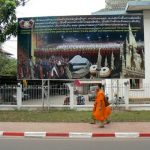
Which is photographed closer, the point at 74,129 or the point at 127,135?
the point at 127,135

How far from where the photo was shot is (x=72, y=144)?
12.6 metres

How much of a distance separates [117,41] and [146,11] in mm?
4638

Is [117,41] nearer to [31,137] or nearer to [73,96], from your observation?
[73,96]

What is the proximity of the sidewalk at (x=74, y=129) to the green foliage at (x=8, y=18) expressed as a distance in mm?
7539

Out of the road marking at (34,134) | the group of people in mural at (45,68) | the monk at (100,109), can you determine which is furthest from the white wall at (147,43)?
the road marking at (34,134)

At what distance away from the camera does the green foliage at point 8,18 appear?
76.2 ft

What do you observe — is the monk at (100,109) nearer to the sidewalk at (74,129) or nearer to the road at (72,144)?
the sidewalk at (74,129)

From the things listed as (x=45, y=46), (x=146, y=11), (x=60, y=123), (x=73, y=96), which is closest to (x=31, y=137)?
(x=60, y=123)

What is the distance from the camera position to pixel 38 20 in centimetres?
2422

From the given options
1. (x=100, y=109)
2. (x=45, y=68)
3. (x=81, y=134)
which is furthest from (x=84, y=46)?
(x=81, y=134)

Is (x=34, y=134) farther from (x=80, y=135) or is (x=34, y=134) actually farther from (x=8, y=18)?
(x=8, y=18)

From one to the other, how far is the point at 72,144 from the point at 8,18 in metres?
12.9

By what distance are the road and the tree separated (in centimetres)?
1085

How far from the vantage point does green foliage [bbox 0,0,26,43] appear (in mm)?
23219
